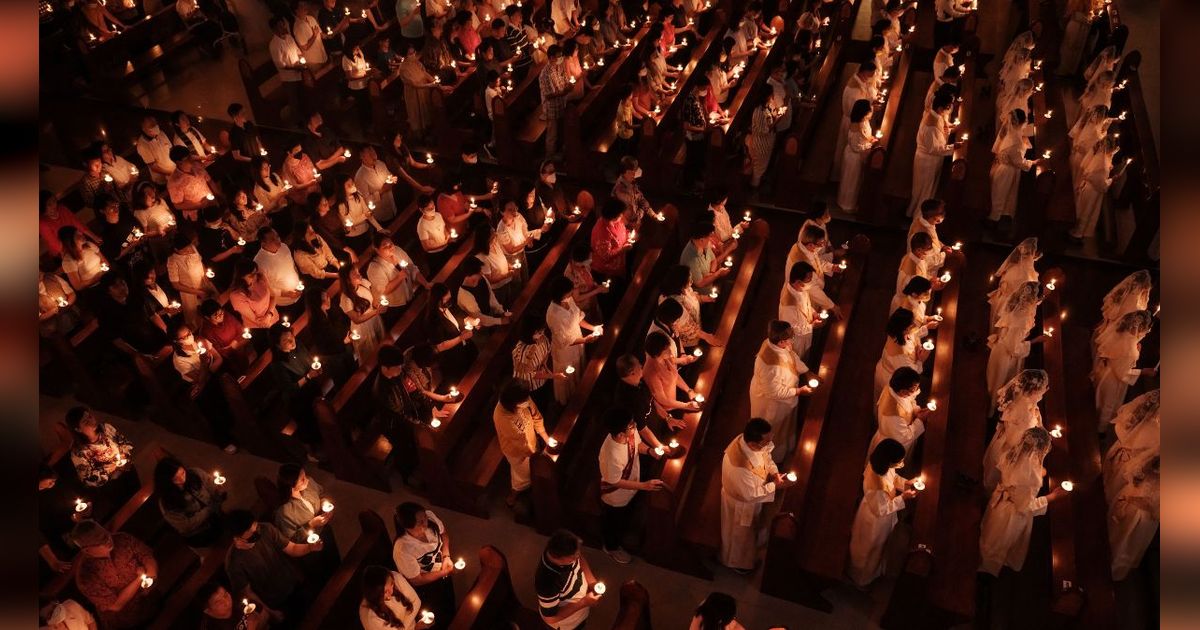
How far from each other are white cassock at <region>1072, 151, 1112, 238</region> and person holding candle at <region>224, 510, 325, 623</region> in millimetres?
7465

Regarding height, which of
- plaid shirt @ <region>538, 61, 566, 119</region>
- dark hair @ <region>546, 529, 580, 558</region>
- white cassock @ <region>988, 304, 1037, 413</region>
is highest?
plaid shirt @ <region>538, 61, 566, 119</region>

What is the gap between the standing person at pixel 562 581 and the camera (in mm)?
4773

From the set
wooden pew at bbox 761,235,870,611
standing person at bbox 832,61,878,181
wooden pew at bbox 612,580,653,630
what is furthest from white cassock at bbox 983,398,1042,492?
standing person at bbox 832,61,878,181

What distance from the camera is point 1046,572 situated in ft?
19.9

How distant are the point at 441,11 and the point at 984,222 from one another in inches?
288

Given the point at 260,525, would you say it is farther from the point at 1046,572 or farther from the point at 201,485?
the point at 1046,572

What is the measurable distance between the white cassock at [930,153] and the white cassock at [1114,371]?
259 cm

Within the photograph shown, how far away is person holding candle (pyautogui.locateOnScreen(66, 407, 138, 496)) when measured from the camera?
6.06m

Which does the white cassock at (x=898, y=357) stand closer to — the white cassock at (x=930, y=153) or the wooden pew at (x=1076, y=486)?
the wooden pew at (x=1076, y=486)

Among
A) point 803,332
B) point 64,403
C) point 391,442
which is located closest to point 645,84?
point 803,332

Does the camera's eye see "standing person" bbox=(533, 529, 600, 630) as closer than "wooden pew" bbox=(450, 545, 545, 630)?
Yes

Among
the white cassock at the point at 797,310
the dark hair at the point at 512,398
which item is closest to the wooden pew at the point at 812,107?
the white cassock at the point at 797,310

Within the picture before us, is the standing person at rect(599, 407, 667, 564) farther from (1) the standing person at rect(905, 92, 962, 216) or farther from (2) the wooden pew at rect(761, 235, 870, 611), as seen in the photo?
(1) the standing person at rect(905, 92, 962, 216)

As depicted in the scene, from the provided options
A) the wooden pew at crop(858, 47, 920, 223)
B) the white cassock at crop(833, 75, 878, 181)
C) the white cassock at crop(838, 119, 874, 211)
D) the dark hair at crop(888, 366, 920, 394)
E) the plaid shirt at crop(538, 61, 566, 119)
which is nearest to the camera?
the dark hair at crop(888, 366, 920, 394)
